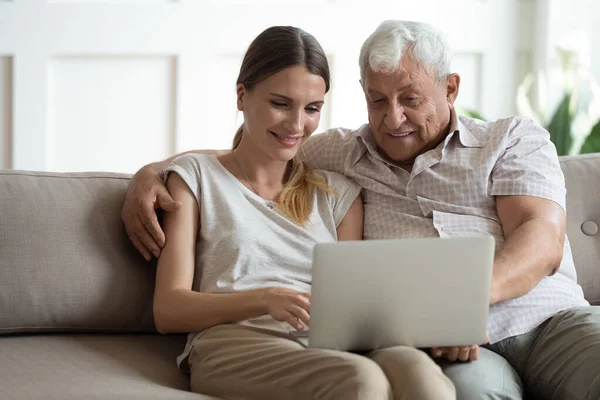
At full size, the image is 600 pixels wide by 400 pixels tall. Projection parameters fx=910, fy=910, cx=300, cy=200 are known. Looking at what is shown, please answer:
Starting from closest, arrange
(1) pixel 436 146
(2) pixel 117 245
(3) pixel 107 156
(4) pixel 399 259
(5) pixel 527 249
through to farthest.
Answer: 1. (4) pixel 399 259
2. (5) pixel 527 249
3. (2) pixel 117 245
4. (1) pixel 436 146
5. (3) pixel 107 156

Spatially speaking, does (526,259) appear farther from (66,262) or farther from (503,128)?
(66,262)

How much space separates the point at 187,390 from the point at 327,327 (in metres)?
0.36

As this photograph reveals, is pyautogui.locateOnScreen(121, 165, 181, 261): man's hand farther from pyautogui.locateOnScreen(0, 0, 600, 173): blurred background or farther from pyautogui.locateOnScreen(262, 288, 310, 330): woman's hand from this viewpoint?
pyautogui.locateOnScreen(0, 0, 600, 173): blurred background

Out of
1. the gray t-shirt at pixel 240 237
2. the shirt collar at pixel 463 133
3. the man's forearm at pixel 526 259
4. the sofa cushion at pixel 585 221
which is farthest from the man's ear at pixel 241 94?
the sofa cushion at pixel 585 221

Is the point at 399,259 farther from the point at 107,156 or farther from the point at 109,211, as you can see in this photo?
the point at 107,156

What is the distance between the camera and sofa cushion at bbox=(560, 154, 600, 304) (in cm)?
218

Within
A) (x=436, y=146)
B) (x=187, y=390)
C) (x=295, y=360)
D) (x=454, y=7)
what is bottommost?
(x=187, y=390)

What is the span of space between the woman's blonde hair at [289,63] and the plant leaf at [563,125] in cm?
191

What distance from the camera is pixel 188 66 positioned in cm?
351

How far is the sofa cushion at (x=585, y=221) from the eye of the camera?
7.15 feet

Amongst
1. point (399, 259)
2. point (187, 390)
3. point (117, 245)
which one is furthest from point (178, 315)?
point (399, 259)

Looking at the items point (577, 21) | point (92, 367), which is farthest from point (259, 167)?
point (577, 21)

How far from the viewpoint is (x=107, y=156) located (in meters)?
3.49

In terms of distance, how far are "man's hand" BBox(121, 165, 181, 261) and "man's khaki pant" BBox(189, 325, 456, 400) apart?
24 centimetres
